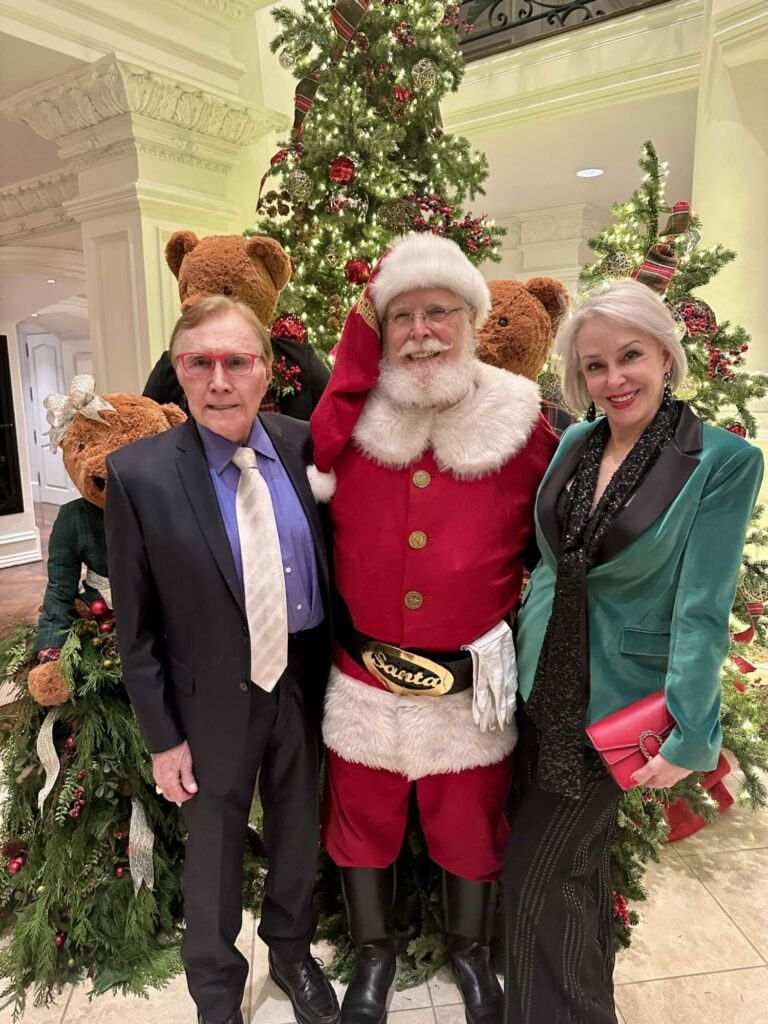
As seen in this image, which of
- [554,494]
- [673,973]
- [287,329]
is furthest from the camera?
[287,329]

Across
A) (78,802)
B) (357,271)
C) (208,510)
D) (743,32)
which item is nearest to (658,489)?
(208,510)

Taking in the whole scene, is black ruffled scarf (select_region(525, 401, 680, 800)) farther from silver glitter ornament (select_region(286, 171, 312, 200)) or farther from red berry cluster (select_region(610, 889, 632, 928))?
silver glitter ornament (select_region(286, 171, 312, 200))

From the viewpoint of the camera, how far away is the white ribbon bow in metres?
1.84

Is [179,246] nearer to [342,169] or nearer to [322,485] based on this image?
[342,169]

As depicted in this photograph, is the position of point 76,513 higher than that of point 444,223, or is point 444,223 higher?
point 444,223

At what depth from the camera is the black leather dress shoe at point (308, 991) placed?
177 cm

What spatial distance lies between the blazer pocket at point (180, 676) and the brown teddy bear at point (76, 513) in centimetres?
49

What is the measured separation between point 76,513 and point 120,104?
3.18 meters

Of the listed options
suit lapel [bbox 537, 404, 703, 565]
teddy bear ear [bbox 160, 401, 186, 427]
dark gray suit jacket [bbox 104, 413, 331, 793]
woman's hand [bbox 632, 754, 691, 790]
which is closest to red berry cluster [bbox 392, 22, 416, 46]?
teddy bear ear [bbox 160, 401, 186, 427]

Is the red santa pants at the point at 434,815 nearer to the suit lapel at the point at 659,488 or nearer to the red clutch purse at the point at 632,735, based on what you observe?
the red clutch purse at the point at 632,735

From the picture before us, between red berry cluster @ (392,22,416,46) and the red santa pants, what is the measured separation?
3.01 metres

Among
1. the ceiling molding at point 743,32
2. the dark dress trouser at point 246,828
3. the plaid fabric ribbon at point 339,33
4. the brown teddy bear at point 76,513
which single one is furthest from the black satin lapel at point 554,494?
the ceiling molding at point 743,32

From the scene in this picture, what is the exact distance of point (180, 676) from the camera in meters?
1.52

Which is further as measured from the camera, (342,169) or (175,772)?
(342,169)
